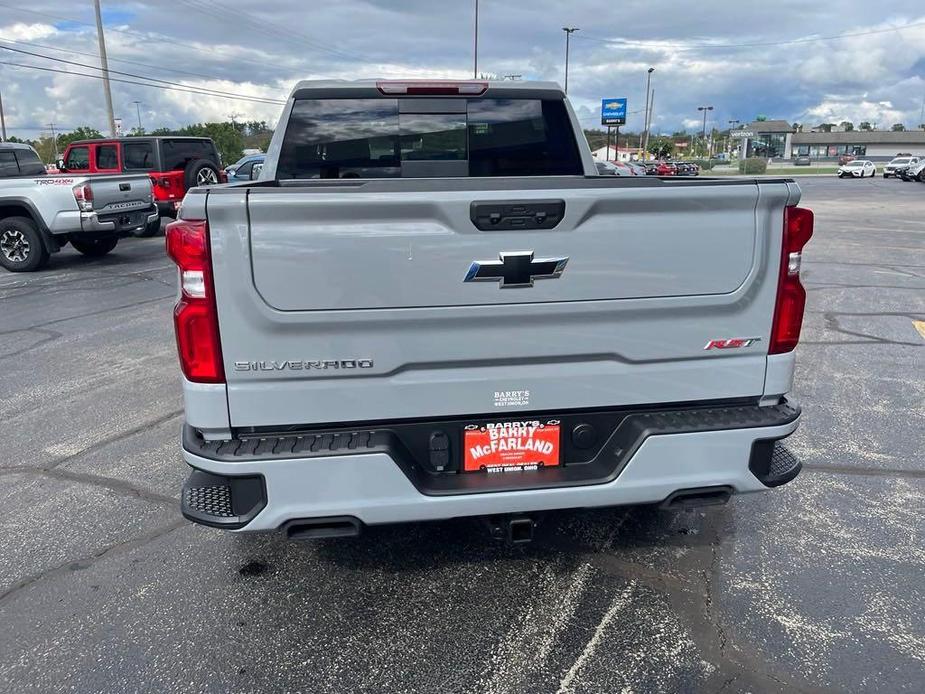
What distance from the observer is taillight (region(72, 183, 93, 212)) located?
37.6 ft

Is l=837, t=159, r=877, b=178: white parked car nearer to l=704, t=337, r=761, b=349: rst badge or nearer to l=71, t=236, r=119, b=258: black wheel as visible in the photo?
l=71, t=236, r=119, b=258: black wheel

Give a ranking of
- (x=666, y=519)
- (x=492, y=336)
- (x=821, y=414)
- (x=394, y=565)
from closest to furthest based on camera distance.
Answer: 1. (x=492, y=336)
2. (x=394, y=565)
3. (x=666, y=519)
4. (x=821, y=414)

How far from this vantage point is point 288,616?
2.97 meters

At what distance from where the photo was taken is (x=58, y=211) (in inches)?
454

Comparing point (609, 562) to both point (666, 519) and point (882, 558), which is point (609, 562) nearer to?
point (666, 519)

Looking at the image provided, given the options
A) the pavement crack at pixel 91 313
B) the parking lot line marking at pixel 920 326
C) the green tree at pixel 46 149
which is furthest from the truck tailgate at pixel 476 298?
the green tree at pixel 46 149

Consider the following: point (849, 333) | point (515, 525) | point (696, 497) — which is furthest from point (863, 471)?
point (849, 333)

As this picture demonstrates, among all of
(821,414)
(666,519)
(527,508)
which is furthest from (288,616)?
(821,414)

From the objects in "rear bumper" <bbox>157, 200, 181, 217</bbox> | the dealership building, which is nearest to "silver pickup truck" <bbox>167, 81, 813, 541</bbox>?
"rear bumper" <bbox>157, 200, 181, 217</bbox>

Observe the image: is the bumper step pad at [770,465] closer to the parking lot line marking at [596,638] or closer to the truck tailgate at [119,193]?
the parking lot line marking at [596,638]

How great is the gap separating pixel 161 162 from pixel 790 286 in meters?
15.7

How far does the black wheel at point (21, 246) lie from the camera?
38.7 ft

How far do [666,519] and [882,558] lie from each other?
Answer: 970mm

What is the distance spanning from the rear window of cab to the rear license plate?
2.29 m
